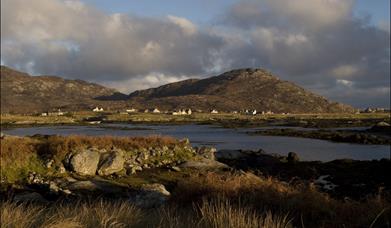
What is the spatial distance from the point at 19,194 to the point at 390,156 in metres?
38.4

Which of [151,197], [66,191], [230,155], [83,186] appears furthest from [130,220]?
[230,155]

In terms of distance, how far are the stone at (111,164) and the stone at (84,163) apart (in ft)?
1.02

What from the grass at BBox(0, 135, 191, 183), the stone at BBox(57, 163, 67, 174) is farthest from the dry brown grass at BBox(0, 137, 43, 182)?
the stone at BBox(57, 163, 67, 174)

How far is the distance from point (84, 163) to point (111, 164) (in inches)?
45.1

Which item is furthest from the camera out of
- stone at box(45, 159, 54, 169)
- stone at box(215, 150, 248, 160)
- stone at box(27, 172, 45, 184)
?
stone at box(215, 150, 248, 160)

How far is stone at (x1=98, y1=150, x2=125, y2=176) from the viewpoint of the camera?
23.0 m

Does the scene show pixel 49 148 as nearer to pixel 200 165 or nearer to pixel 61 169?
pixel 61 169

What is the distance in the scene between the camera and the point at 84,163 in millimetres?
22875

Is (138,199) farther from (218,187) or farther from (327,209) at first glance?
(327,209)

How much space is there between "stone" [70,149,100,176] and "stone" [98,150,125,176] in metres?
0.31

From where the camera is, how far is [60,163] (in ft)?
75.2

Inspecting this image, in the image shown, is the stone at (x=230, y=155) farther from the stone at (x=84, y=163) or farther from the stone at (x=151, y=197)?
the stone at (x=151, y=197)

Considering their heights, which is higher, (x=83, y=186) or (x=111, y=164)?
(x=111, y=164)

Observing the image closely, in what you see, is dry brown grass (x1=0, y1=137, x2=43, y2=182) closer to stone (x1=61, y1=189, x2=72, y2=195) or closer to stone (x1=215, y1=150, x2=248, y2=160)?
stone (x1=61, y1=189, x2=72, y2=195)
